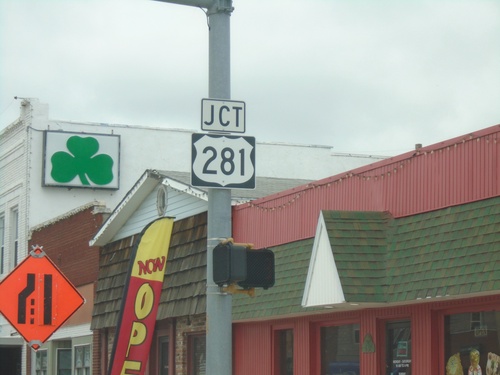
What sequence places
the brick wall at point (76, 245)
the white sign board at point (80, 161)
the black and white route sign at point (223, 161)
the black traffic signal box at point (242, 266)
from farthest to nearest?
the white sign board at point (80, 161) → the brick wall at point (76, 245) → the black and white route sign at point (223, 161) → the black traffic signal box at point (242, 266)

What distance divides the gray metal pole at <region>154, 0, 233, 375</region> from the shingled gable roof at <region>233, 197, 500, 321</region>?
290 cm

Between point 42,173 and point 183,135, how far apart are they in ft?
14.9

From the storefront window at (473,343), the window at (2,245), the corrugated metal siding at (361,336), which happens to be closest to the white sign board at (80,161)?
the window at (2,245)

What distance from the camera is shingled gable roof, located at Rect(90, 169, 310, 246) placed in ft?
66.6

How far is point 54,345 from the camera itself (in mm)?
28578

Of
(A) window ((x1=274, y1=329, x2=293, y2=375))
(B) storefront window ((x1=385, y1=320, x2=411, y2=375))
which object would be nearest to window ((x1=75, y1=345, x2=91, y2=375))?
(A) window ((x1=274, y1=329, x2=293, y2=375))

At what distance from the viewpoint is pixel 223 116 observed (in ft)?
38.5

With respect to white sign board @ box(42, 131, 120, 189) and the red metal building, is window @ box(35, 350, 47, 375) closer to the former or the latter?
white sign board @ box(42, 131, 120, 189)

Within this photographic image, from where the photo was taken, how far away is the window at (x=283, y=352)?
1762 centimetres

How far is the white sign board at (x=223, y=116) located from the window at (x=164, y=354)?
1088 cm

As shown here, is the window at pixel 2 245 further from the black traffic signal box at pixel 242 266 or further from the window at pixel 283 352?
the black traffic signal box at pixel 242 266

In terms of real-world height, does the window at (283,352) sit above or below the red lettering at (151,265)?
below

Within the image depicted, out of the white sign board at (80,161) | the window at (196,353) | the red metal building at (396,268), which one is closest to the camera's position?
the red metal building at (396,268)

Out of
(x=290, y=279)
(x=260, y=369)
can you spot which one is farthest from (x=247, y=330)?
(x=290, y=279)
